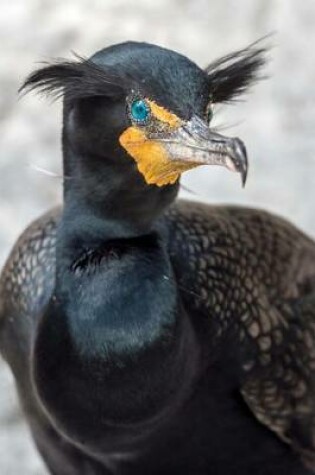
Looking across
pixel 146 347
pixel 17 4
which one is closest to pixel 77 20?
pixel 17 4

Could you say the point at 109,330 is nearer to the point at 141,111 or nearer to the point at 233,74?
the point at 141,111

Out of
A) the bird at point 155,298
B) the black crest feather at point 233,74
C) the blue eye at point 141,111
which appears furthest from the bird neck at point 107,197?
the black crest feather at point 233,74

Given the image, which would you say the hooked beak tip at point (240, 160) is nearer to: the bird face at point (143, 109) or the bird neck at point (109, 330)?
the bird face at point (143, 109)

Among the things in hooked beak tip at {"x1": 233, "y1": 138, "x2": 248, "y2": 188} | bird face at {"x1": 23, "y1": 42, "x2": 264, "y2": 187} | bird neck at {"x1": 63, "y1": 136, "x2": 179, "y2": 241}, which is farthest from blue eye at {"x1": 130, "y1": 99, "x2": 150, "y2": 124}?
hooked beak tip at {"x1": 233, "y1": 138, "x2": 248, "y2": 188}

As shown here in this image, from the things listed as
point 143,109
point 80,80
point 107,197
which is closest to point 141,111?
point 143,109

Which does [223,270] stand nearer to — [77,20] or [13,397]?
[13,397]

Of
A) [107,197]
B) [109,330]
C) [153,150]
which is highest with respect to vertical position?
[153,150]
